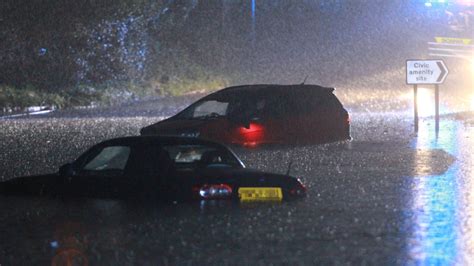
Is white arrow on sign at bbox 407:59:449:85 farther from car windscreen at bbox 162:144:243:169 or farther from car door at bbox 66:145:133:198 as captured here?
car door at bbox 66:145:133:198

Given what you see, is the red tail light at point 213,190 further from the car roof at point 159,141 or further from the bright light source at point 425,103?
the bright light source at point 425,103

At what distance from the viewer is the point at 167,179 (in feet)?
37.5

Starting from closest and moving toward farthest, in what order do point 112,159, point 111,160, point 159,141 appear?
point 159,141
point 111,160
point 112,159

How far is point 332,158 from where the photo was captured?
19.2 metres

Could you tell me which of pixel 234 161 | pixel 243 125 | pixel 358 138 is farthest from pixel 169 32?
pixel 234 161

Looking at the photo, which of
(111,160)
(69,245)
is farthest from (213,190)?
(111,160)

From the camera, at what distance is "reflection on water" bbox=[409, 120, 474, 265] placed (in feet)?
29.3

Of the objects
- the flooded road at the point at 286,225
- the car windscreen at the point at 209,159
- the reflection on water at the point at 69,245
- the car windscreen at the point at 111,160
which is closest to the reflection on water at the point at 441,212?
the flooded road at the point at 286,225

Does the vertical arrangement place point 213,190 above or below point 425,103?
above

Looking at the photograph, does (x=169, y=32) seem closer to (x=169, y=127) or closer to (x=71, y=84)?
(x=71, y=84)

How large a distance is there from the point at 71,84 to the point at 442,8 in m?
30.2

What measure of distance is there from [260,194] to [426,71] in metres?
15.1

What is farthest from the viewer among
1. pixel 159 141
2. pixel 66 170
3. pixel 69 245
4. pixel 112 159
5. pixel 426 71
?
pixel 426 71

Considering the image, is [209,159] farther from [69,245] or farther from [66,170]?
[69,245]
